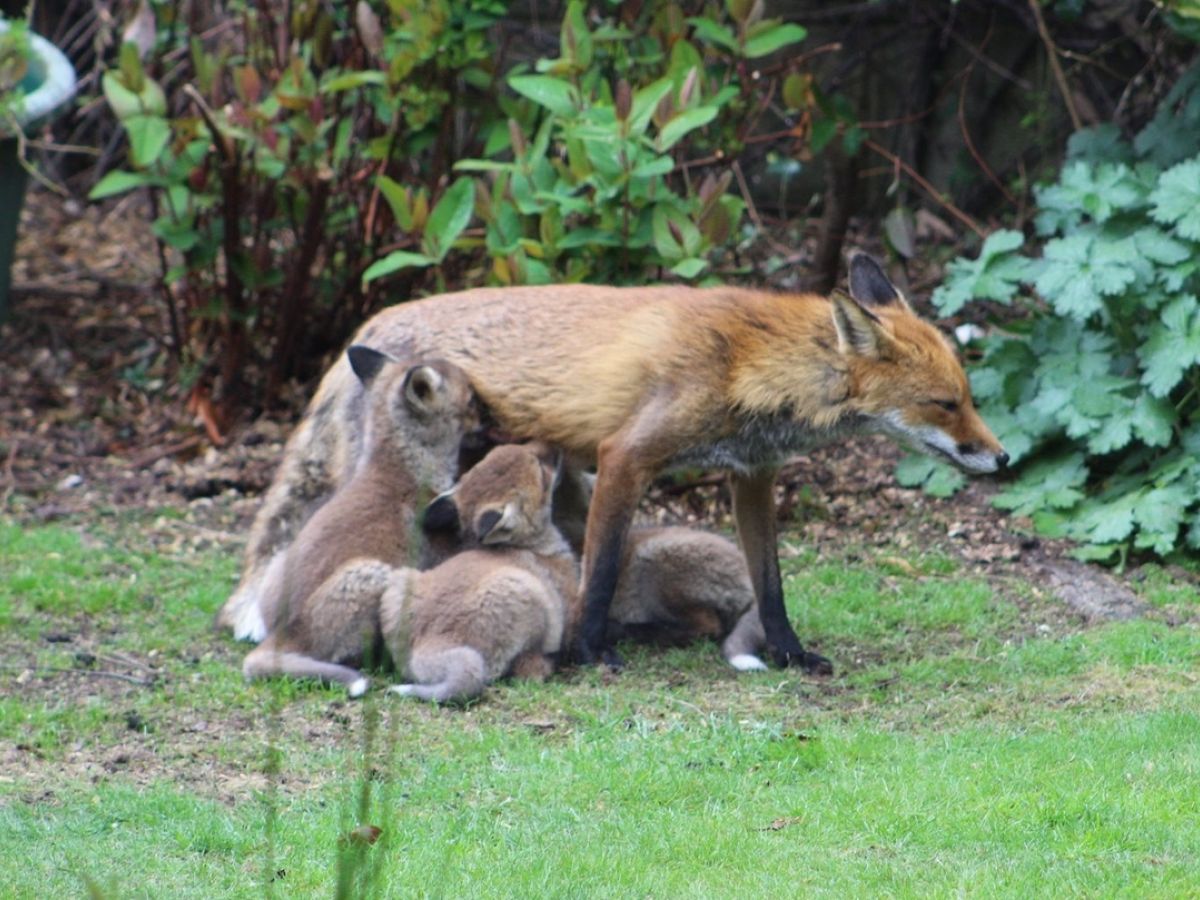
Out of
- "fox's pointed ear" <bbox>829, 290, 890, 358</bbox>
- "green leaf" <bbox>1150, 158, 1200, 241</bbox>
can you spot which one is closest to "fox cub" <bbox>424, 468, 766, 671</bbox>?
"fox's pointed ear" <bbox>829, 290, 890, 358</bbox>

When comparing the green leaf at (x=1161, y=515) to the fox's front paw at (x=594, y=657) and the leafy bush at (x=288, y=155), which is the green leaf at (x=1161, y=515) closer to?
the fox's front paw at (x=594, y=657)

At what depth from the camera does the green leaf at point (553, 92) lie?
8914 millimetres

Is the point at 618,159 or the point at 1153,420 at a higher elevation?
the point at 618,159

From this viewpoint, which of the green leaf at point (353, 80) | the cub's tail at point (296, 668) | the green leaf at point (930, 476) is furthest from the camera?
the green leaf at point (353, 80)

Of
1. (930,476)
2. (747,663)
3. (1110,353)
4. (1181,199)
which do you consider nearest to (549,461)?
(747,663)

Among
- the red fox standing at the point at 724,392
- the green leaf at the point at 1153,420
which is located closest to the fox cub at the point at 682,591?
the red fox standing at the point at 724,392

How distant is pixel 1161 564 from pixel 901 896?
4767 millimetres

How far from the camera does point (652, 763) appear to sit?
5906mm

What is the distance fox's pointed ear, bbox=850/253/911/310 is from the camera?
302 inches

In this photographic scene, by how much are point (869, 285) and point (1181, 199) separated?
2.50 meters

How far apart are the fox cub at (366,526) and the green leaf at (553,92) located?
1.91 m

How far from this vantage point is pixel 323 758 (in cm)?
607

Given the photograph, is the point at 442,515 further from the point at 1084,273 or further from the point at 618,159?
the point at 1084,273

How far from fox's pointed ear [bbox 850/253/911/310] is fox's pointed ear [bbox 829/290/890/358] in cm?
43
